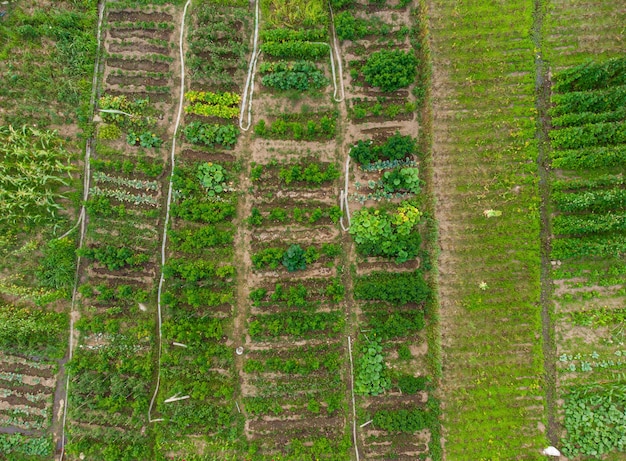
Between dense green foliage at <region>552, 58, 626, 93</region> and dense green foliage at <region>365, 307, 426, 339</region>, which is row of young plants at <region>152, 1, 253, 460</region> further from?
dense green foliage at <region>552, 58, 626, 93</region>

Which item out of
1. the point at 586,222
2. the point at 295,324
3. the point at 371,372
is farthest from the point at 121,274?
the point at 586,222

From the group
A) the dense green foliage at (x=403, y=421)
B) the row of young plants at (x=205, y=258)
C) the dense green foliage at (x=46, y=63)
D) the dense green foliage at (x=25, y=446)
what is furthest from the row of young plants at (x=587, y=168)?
the dense green foliage at (x=25, y=446)

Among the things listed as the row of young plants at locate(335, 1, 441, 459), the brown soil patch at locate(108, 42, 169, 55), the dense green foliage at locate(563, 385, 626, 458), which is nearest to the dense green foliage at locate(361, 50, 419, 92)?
the row of young plants at locate(335, 1, 441, 459)

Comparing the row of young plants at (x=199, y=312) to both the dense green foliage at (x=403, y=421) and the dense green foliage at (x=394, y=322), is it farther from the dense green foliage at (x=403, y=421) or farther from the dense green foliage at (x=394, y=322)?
the dense green foliage at (x=394, y=322)

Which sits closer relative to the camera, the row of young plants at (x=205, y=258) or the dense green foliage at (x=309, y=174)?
the row of young plants at (x=205, y=258)

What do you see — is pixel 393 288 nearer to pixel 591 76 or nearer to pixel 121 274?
pixel 121 274

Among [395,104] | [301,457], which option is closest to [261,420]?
[301,457]

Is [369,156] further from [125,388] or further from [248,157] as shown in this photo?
[125,388]
